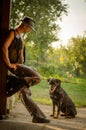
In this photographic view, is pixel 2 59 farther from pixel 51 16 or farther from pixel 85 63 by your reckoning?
pixel 85 63

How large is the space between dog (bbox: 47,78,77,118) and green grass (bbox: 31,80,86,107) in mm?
1906

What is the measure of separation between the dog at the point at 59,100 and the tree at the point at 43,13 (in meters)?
3.08

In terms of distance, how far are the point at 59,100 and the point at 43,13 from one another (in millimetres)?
3648

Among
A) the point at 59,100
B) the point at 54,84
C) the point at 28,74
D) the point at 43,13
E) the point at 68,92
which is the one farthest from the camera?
the point at 68,92

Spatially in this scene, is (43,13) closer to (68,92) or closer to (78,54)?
(78,54)

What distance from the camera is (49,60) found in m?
11.1

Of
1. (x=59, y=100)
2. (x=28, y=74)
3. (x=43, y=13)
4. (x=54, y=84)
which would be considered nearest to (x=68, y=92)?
(x=43, y=13)

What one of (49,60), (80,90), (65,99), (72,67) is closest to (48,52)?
(49,60)

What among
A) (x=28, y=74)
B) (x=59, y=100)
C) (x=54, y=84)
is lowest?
(x=59, y=100)

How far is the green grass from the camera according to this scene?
9.93m

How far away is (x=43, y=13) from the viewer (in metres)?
10.2

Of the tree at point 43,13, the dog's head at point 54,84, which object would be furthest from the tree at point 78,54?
the dog's head at point 54,84

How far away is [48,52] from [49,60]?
406mm

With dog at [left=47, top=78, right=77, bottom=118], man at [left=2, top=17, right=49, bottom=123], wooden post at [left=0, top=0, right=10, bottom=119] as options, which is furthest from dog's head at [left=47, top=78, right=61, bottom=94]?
wooden post at [left=0, top=0, right=10, bottom=119]
